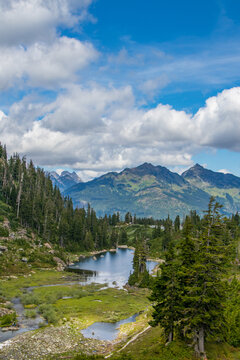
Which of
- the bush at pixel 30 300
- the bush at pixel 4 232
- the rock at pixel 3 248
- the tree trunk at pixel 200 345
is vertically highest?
the bush at pixel 4 232

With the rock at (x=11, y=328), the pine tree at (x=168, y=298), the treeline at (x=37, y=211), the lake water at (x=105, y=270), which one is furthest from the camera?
the treeline at (x=37, y=211)

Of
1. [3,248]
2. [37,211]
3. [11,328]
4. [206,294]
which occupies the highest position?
[37,211]

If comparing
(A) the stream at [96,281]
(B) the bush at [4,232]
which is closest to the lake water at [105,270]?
(A) the stream at [96,281]

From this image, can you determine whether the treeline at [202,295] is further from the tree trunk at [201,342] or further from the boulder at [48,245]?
the boulder at [48,245]

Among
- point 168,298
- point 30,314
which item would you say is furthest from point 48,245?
point 168,298

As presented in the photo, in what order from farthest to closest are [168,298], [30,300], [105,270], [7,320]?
[105,270] → [30,300] → [7,320] → [168,298]

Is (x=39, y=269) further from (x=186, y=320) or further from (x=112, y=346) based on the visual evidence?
(x=186, y=320)

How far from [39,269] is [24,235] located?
25620mm

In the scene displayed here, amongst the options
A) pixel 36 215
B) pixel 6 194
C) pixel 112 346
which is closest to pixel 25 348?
pixel 112 346

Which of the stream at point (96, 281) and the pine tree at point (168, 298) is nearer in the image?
the pine tree at point (168, 298)

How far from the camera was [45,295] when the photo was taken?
76.4 metres

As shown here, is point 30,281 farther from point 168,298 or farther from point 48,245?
point 168,298

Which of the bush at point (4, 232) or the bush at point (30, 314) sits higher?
the bush at point (4, 232)

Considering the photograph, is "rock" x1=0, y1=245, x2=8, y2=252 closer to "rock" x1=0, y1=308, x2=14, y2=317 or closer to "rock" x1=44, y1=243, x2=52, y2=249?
"rock" x1=44, y1=243, x2=52, y2=249
